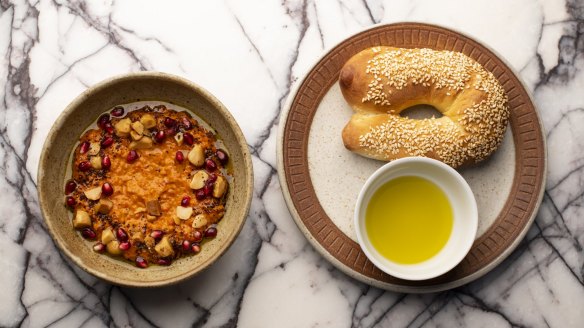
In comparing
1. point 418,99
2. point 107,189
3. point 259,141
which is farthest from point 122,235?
point 418,99

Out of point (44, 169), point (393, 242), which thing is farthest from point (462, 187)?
point (44, 169)

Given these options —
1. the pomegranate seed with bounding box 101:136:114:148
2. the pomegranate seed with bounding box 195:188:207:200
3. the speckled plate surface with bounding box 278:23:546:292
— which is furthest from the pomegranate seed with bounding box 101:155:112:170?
the speckled plate surface with bounding box 278:23:546:292

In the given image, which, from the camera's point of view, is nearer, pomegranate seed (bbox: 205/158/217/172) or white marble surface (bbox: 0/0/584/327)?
pomegranate seed (bbox: 205/158/217/172)

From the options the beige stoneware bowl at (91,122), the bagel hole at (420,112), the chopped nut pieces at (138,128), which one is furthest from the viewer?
the bagel hole at (420,112)

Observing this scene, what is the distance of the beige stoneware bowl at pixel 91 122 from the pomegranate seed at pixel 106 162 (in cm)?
10

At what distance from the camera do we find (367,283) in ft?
6.28

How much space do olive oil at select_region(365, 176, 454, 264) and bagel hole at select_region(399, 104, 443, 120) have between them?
19 centimetres

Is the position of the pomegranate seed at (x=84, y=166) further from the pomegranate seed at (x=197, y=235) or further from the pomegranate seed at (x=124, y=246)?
the pomegranate seed at (x=197, y=235)

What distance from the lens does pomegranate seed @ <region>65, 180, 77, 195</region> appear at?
5.99 feet

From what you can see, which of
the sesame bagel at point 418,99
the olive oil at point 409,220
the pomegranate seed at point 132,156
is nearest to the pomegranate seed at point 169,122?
the pomegranate seed at point 132,156

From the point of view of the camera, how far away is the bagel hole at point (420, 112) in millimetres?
1933

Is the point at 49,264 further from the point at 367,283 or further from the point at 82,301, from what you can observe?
the point at 367,283

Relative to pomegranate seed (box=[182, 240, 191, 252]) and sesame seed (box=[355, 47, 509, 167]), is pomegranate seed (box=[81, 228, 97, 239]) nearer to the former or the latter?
pomegranate seed (box=[182, 240, 191, 252])

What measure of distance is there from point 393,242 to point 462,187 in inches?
9.7
